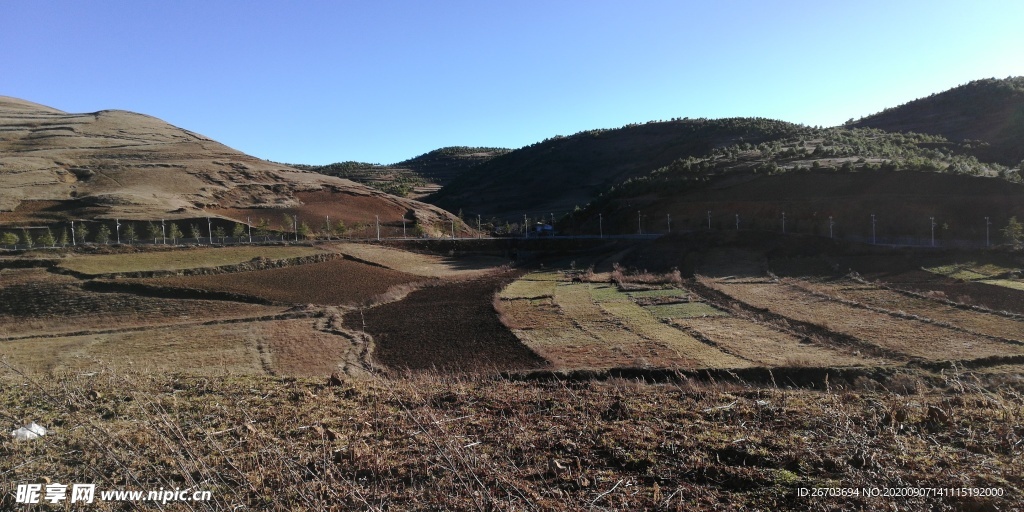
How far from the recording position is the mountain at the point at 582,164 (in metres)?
110

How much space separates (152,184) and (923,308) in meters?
81.3

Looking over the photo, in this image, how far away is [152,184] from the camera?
244ft

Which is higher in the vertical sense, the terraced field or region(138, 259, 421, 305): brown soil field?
region(138, 259, 421, 305): brown soil field

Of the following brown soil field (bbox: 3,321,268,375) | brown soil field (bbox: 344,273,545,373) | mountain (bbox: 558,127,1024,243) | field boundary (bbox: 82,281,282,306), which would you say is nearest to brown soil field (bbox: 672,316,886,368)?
brown soil field (bbox: 344,273,545,373)

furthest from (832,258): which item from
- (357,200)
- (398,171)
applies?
(398,171)

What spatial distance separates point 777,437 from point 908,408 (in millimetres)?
2209

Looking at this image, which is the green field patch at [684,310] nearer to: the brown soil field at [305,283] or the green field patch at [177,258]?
the brown soil field at [305,283]

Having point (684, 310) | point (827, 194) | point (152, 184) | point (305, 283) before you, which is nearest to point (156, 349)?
point (305, 283)

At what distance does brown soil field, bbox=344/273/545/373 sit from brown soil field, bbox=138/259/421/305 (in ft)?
11.7

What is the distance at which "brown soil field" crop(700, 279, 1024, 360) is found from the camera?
18625 millimetres

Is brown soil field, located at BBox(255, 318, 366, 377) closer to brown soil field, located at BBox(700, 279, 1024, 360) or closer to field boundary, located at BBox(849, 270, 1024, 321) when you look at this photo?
brown soil field, located at BBox(700, 279, 1024, 360)

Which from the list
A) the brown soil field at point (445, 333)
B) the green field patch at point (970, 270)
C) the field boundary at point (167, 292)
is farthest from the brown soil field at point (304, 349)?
the green field patch at point (970, 270)

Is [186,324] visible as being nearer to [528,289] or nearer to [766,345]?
[528,289]

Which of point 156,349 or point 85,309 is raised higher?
point 85,309
